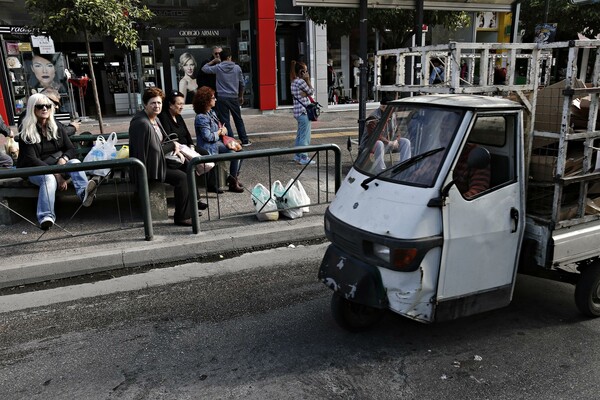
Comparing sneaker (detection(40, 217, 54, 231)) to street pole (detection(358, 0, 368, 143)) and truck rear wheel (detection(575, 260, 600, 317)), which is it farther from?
truck rear wheel (detection(575, 260, 600, 317))

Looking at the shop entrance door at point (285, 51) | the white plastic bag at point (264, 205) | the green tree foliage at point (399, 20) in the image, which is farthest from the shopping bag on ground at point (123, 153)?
the shop entrance door at point (285, 51)

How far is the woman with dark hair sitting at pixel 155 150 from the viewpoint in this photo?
6.03 m

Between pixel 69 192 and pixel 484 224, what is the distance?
5146 millimetres

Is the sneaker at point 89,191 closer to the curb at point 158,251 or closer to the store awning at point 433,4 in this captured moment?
the curb at point 158,251

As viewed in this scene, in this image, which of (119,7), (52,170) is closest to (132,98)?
(119,7)

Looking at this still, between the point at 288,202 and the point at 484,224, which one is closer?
the point at 484,224

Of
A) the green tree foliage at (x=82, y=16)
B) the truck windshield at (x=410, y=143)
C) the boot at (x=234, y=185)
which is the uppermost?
the green tree foliage at (x=82, y=16)

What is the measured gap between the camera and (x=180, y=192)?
245 inches

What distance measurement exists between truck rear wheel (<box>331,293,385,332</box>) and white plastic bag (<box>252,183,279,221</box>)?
8.95ft

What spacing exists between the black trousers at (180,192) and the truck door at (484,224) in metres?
3.69

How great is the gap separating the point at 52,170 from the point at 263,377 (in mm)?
3391

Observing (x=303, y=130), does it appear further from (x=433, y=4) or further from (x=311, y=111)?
(x=433, y=4)

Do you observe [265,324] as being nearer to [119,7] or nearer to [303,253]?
[303,253]

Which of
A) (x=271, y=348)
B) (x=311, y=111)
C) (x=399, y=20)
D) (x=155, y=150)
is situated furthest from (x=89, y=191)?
(x=399, y=20)
